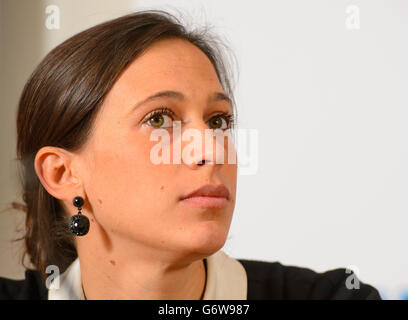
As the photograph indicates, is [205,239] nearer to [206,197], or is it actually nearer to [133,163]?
[206,197]

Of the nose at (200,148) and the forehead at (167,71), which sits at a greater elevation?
the forehead at (167,71)

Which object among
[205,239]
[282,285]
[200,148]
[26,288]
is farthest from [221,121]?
[26,288]

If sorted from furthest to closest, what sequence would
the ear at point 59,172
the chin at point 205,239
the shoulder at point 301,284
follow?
the shoulder at point 301,284
the ear at point 59,172
the chin at point 205,239

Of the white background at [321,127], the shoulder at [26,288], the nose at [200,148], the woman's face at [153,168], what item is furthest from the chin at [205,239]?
the shoulder at [26,288]

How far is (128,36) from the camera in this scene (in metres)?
1.01

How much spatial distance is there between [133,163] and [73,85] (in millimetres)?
208

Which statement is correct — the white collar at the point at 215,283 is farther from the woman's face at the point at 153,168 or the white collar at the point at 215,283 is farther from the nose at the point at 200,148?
the nose at the point at 200,148

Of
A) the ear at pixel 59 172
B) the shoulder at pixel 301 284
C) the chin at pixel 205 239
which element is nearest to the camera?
the chin at pixel 205 239

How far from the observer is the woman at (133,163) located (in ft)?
2.97

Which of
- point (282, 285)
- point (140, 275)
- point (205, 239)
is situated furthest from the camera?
point (282, 285)

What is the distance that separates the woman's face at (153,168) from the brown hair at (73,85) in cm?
3

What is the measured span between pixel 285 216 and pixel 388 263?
10.5 inches

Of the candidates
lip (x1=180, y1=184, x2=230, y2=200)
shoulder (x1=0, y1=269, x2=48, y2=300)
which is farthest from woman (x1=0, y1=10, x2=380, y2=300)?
shoulder (x1=0, y1=269, x2=48, y2=300)

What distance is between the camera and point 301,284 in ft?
Answer: 4.04
